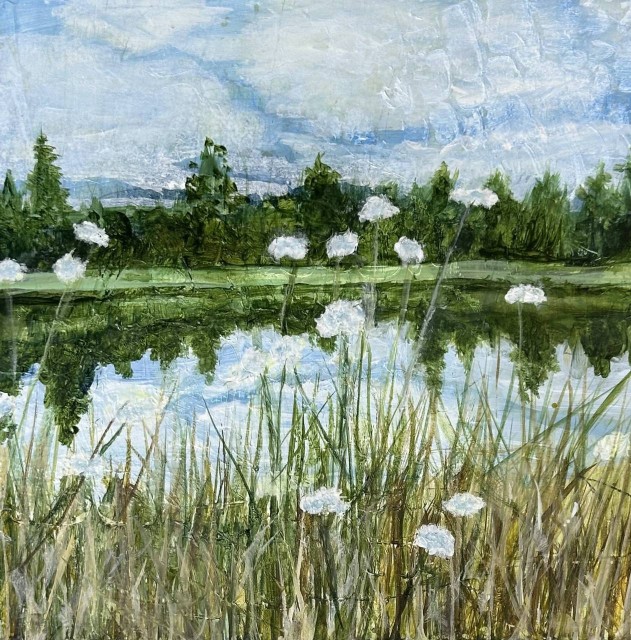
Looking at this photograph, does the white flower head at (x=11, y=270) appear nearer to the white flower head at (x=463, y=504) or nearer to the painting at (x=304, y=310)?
the painting at (x=304, y=310)

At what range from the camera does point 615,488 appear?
2.05 m

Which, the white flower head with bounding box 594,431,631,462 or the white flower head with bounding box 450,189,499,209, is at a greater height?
the white flower head with bounding box 450,189,499,209

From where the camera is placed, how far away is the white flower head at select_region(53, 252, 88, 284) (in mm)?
2025

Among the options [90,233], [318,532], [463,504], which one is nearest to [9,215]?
[90,233]

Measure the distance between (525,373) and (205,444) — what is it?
90cm

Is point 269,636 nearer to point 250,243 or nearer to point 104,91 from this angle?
point 250,243

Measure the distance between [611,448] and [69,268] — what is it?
1.57 m

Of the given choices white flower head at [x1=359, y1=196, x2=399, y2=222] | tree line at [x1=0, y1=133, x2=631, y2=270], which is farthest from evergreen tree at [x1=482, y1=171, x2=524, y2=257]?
white flower head at [x1=359, y1=196, x2=399, y2=222]

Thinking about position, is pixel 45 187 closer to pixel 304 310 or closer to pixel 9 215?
pixel 9 215

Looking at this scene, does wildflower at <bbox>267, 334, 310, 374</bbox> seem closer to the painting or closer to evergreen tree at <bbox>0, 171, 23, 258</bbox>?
the painting

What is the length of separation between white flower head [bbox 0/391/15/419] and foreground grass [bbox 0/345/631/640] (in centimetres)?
8

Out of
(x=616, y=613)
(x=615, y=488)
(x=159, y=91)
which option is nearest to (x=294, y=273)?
(x=159, y=91)

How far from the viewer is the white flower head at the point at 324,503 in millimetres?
1999

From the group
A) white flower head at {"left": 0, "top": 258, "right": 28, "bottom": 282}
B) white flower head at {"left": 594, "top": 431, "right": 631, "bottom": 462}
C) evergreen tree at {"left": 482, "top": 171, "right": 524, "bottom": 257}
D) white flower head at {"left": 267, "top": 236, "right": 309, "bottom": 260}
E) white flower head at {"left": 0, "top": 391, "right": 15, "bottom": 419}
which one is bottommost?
white flower head at {"left": 594, "top": 431, "right": 631, "bottom": 462}
